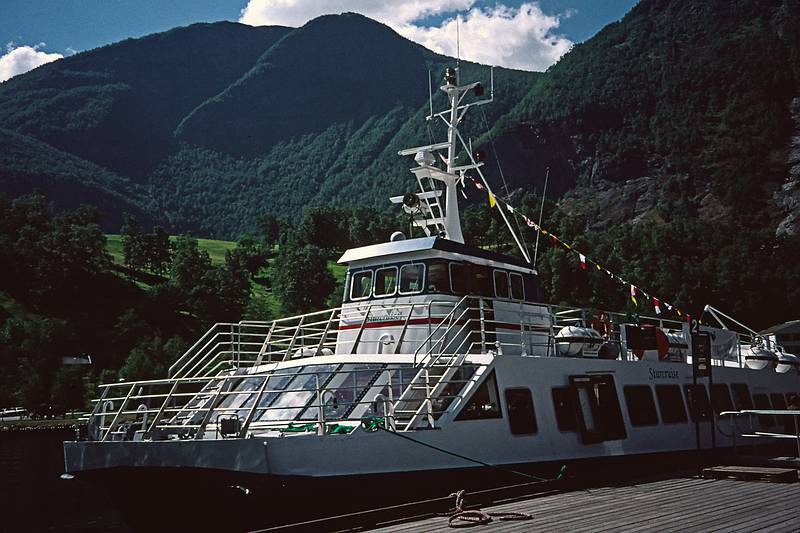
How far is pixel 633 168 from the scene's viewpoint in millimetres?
196625

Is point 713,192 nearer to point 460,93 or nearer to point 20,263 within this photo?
point 20,263

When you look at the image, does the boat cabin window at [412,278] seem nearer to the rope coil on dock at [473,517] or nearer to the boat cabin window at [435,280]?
the boat cabin window at [435,280]

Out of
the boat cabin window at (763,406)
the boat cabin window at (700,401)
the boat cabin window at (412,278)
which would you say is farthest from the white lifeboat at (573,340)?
the boat cabin window at (763,406)

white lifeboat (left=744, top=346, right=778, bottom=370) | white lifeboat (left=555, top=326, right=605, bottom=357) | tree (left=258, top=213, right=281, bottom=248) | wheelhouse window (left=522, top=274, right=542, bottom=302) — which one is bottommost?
white lifeboat (left=744, top=346, right=778, bottom=370)

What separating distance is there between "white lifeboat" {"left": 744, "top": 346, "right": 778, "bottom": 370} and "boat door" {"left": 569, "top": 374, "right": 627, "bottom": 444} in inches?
346

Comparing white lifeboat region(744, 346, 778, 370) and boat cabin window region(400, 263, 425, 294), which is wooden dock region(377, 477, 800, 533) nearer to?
boat cabin window region(400, 263, 425, 294)

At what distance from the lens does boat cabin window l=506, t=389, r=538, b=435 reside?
15438 mm

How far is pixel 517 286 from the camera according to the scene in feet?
64.6

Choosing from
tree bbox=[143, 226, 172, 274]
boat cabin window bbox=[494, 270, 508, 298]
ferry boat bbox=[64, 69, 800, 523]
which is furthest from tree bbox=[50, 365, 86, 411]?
boat cabin window bbox=[494, 270, 508, 298]

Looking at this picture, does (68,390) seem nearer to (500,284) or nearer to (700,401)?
(500,284)

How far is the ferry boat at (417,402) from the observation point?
12641 millimetres

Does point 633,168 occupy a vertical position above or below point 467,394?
above

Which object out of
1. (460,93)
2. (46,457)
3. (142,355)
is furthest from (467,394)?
(142,355)

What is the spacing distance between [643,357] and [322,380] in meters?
8.59
